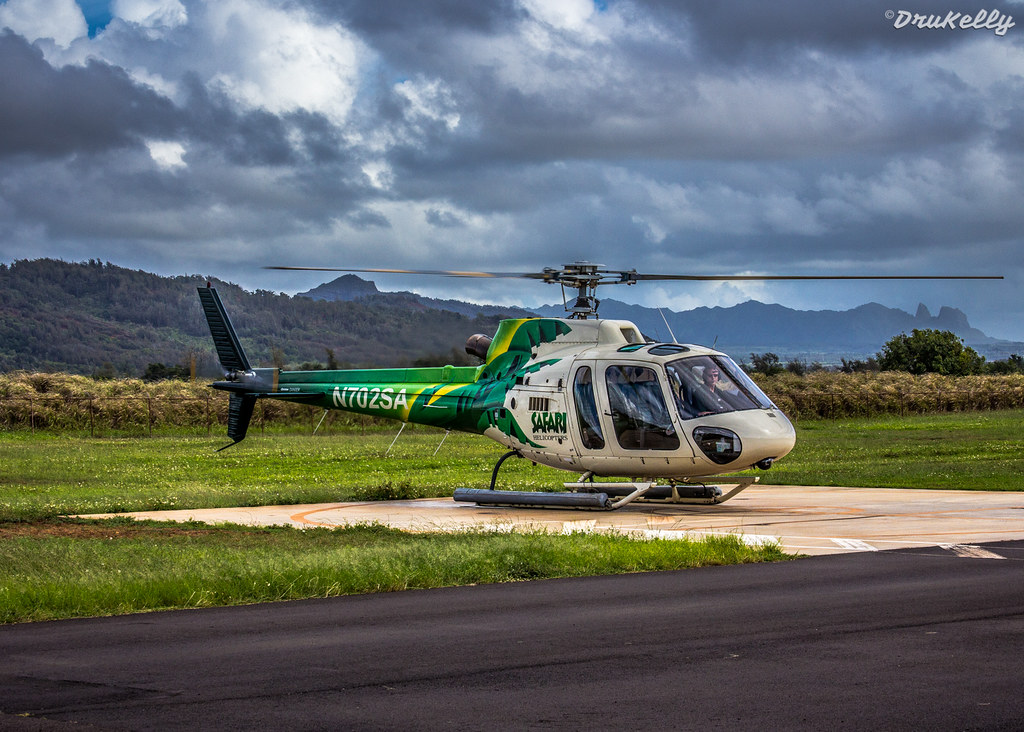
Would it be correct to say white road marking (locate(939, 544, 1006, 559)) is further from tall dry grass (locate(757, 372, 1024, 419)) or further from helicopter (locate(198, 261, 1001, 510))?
tall dry grass (locate(757, 372, 1024, 419))

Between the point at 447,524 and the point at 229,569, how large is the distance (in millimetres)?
6842

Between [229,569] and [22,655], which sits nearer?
[22,655]

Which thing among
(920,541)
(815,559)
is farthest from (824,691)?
(920,541)

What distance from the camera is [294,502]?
22859 millimetres

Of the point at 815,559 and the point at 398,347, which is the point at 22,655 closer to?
the point at 815,559

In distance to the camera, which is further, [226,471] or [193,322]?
[193,322]

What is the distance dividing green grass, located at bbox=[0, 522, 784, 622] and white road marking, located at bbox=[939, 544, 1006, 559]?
80.9 inches

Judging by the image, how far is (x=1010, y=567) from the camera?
12.9m

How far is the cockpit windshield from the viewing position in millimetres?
19750

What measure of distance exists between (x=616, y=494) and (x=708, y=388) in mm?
3002

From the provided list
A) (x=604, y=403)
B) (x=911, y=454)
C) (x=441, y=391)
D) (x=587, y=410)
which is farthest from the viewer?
(x=911, y=454)

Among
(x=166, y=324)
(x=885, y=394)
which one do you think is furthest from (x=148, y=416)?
(x=166, y=324)

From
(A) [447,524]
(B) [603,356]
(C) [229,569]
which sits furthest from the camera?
(B) [603,356]

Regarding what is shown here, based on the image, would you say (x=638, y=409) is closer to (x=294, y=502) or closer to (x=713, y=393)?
(x=713, y=393)
